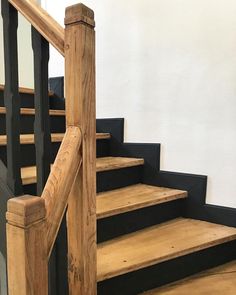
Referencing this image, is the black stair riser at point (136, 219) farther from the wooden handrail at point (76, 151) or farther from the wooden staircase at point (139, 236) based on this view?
the wooden handrail at point (76, 151)

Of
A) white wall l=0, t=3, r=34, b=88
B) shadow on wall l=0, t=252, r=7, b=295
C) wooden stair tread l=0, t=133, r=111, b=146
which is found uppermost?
white wall l=0, t=3, r=34, b=88

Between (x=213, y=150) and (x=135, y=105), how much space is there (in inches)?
26.2

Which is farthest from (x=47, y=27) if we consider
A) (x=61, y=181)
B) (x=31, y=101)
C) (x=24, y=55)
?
(x=24, y=55)

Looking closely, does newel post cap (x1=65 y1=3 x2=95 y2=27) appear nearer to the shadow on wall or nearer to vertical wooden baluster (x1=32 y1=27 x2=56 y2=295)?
vertical wooden baluster (x1=32 y1=27 x2=56 y2=295)

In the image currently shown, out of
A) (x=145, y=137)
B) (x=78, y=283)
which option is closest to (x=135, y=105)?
(x=145, y=137)

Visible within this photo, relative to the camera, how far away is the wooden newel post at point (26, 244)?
63 cm

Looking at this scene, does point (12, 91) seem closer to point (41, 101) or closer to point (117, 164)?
point (41, 101)

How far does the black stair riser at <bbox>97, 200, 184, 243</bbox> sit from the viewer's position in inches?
59.6

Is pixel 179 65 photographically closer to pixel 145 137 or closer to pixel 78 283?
pixel 145 137

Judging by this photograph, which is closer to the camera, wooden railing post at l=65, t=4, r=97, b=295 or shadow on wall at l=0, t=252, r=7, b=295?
wooden railing post at l=65, t=4, r=97, b=295

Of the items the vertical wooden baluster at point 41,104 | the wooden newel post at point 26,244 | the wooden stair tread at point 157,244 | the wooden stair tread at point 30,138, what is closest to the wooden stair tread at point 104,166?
the wooden stair tread at point 30,138

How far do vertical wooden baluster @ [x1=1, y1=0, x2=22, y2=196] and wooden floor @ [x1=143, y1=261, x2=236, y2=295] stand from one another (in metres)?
0.83

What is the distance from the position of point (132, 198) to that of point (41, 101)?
92 centimetres

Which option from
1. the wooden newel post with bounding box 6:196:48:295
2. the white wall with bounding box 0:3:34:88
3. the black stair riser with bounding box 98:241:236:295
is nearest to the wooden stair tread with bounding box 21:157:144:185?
the black stair riser with bounding box 98:241:236:295
